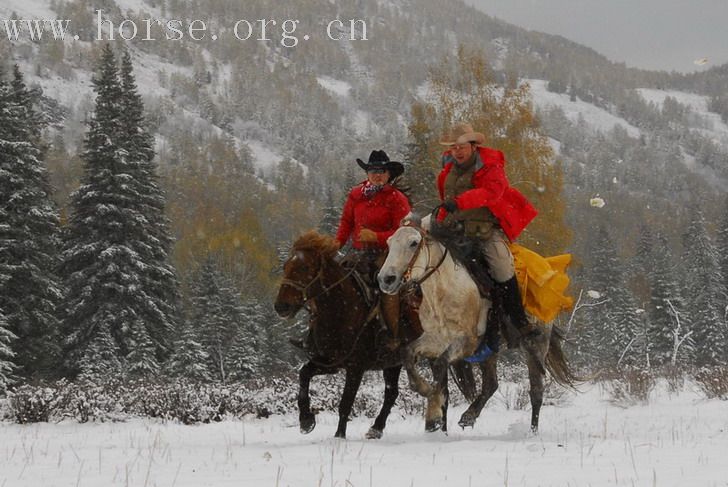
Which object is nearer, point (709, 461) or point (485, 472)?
point (485, 472)

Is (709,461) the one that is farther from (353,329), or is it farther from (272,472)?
(353,329)

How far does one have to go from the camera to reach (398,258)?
7020mm

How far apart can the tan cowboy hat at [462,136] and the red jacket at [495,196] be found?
16 cm

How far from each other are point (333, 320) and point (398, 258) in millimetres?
1005

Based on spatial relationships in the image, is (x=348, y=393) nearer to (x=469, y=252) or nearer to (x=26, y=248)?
(x=469, y=252)

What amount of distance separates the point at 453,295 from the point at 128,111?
23.0 metres

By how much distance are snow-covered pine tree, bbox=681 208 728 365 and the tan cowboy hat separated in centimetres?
3796

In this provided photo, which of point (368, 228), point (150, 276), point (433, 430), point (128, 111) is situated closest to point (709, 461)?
point (433, 430)

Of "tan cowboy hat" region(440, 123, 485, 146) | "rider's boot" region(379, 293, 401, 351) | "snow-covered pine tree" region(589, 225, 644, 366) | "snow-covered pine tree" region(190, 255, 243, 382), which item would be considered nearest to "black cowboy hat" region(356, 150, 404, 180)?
"tan cowboy hat" region(440, 123, 485, 146)

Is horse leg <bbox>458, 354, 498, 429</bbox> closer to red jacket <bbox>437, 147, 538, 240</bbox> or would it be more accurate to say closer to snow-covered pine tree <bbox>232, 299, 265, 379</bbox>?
red jacket <bbox>437, 147, 538, 240</bbox>

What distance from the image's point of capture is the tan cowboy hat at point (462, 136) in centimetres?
820

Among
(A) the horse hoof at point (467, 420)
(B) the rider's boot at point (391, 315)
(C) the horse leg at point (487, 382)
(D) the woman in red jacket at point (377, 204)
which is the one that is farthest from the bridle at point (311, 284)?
(C) the horse leg at point (487, 382)

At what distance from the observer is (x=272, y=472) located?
4.77m

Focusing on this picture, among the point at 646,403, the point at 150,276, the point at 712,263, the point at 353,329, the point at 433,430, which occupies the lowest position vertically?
the point at 712,263
